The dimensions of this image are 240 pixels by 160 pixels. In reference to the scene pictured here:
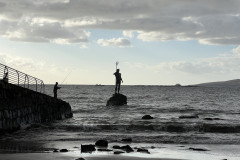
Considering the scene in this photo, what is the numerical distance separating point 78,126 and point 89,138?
18.8ft

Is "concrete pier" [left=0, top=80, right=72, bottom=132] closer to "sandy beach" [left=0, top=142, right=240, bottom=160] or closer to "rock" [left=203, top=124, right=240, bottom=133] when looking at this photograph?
"sandy beach" [left=0, top=142, right=240, bottom=160]

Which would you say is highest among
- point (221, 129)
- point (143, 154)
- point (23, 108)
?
point (23, 108)

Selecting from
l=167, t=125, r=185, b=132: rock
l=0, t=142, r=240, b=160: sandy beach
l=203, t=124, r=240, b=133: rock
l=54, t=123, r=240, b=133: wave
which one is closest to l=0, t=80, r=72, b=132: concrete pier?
l=54, t=123, r=240, b=133: wave

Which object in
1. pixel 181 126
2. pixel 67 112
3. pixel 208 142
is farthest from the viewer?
pixel 67 112

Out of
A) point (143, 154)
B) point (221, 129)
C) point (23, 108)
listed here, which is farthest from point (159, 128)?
point (143, 154)

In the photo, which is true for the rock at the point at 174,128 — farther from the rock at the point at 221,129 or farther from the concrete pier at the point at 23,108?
the concrete pier at the point at 23,108

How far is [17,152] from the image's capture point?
42.1 ft

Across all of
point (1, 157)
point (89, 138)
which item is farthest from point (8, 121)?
point (1, 157)

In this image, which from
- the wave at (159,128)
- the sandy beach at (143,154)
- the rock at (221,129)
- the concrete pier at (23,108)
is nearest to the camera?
the sandy beach at (143,154)

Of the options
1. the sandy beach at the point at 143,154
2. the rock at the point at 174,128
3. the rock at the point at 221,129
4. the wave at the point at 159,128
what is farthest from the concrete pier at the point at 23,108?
the rock at the point at 221,129

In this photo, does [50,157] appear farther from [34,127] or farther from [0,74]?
[34,127]

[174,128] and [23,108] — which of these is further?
[174,128]

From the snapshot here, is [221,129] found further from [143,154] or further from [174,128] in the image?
[143,154]

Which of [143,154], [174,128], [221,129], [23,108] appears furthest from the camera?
[174,128]
